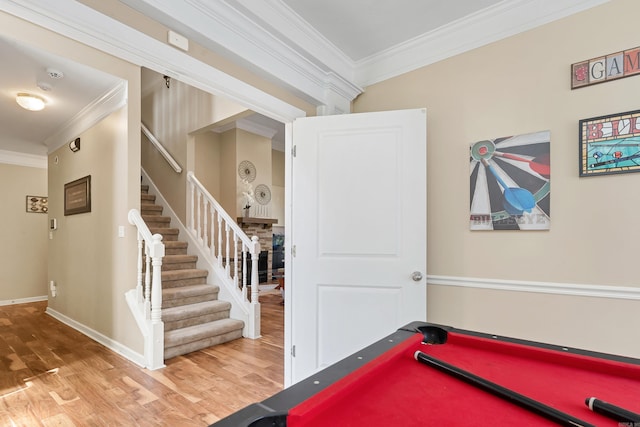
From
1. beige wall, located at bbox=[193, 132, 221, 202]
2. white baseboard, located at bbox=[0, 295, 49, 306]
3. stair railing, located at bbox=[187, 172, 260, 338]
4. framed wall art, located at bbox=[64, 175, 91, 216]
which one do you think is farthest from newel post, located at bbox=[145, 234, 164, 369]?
white baseboard, located at bbox=[0, 295, 49, 306]

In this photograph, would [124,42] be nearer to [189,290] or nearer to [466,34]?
[466,34]

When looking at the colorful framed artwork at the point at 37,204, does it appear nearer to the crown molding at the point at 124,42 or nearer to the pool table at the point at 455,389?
the crown molding at the point at 124,42

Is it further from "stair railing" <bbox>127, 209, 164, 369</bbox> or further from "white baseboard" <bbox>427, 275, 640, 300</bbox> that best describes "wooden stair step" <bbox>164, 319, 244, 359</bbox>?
"white baseboard" <bbox>427, 275, 640, 300</bbox>

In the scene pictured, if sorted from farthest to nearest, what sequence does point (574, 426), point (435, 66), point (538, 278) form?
point (435, 66) < point (538, 278) < point (574, 426)

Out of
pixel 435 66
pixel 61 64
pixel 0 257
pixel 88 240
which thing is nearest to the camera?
pixel 435 66

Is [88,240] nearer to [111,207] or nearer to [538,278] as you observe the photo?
[111,207]

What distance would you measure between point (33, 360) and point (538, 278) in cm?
418

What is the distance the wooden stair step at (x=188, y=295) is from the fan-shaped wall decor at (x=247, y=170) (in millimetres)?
2539

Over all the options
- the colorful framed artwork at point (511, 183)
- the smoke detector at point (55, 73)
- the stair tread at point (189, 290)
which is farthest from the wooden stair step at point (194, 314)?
the colorful framed artwork at point (511, 183)

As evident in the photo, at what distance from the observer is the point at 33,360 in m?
3.03

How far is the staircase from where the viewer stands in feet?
10.6

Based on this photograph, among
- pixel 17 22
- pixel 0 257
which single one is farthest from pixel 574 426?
pixel 0 257

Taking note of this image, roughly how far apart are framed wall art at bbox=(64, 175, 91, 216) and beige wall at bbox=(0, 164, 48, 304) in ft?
7.52

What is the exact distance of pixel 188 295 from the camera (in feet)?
12.3
